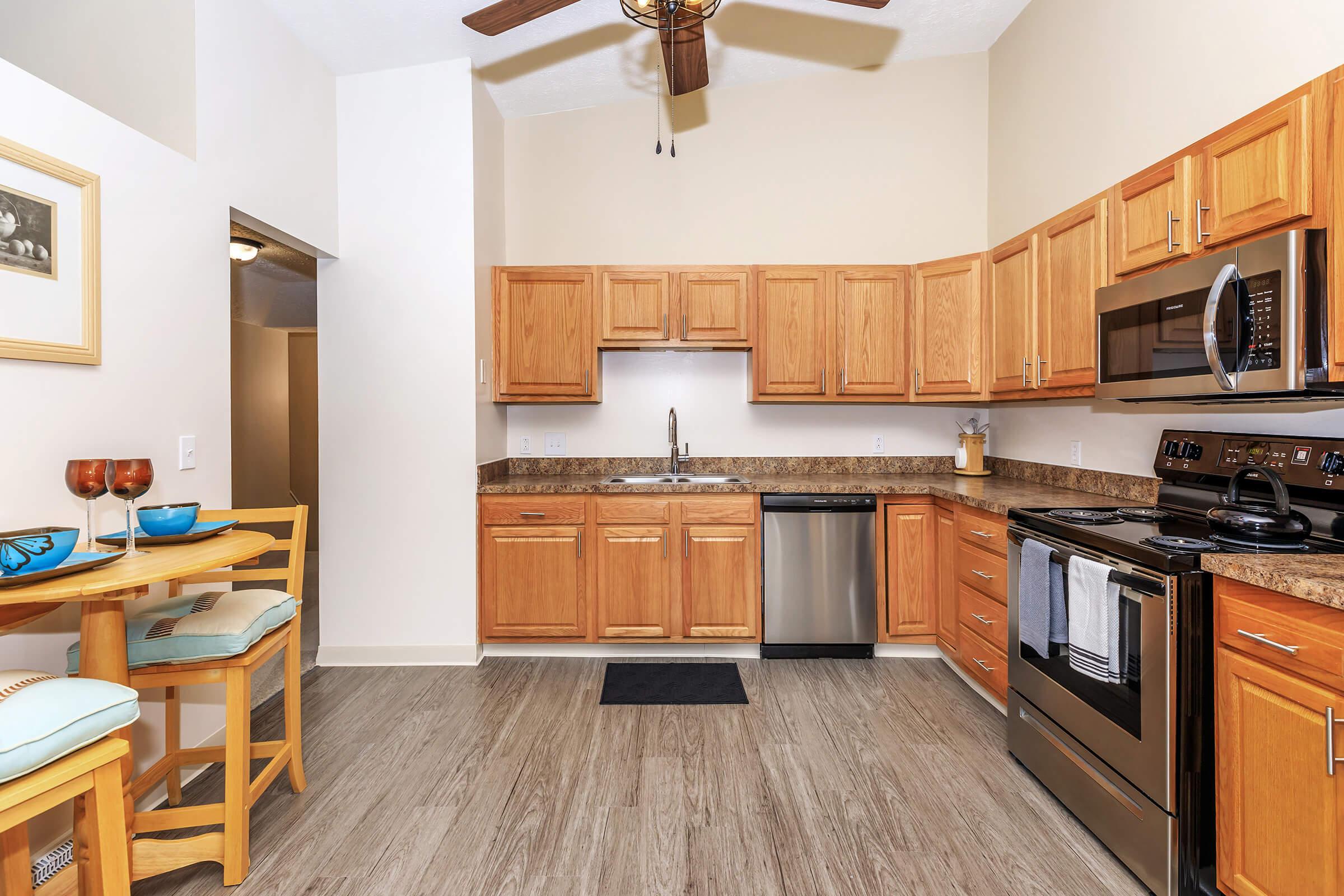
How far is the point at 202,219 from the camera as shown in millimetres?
2354

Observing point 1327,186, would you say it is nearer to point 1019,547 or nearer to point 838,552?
point 1019,547

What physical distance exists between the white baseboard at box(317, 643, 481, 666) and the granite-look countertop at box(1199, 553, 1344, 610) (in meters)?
3.07

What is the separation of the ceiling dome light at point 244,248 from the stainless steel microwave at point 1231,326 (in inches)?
178

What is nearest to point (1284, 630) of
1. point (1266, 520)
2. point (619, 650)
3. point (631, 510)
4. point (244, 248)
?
point (1266, 520)

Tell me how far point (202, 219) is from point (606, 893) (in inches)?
102

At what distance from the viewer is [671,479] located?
12.6 feet

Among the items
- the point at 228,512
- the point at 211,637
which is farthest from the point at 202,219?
the point at 211,637

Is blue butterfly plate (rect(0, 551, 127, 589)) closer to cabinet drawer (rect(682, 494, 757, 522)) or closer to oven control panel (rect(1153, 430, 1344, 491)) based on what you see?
cabinet drawer (rect(682, 494, 757, 522))

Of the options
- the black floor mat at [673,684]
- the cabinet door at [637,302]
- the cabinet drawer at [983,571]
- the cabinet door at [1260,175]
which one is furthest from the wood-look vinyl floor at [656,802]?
the cabinet door at [637,302]

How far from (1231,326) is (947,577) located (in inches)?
71.7

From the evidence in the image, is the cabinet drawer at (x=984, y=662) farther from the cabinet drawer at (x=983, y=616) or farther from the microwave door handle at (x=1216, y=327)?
the microwave door handle at (x=1216, y=327)

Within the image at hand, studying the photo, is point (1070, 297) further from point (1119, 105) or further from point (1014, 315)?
point (1119, 105)

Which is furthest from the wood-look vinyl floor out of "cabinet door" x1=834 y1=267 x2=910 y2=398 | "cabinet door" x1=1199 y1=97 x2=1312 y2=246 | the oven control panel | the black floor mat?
"cabinet door" x1=1199 y1=97 x2=1312 y2=246

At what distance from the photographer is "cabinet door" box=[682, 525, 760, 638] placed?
3432mm
